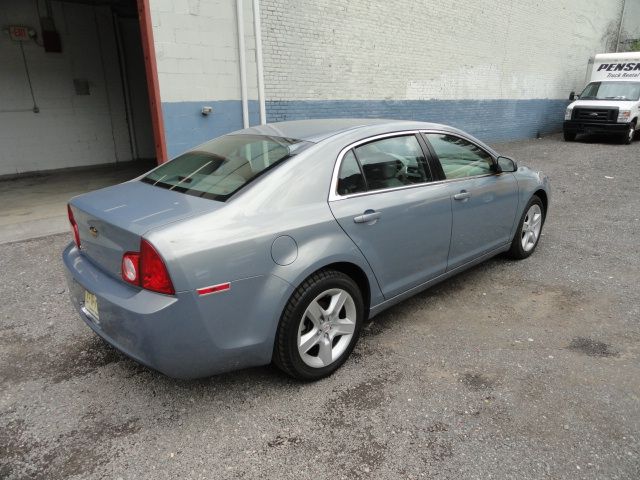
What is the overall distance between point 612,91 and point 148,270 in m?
16.9

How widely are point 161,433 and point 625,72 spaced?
17.6 metres

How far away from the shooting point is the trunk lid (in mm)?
2414

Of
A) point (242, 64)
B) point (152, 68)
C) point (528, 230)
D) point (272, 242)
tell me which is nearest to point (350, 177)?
point (272, 242)

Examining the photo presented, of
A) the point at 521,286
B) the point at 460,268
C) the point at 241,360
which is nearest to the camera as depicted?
the point at 241,360

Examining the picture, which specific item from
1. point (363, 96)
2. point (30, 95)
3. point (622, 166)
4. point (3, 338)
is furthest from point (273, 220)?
point (622, 166)

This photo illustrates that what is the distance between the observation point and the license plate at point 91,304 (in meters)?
2.60

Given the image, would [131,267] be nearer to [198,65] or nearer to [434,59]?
[198,65]

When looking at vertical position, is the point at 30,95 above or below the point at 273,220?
→ above

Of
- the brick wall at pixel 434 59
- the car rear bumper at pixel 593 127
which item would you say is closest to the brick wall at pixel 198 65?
the brick wall at pixel 434 59

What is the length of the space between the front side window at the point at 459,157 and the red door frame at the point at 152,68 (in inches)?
189

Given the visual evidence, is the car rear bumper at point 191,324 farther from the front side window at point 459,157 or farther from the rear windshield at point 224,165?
the front side window at point 459,157

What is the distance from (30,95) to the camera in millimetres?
9484

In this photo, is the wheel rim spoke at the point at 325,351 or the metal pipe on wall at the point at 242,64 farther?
the metal pipe on wall at the point at 242,64

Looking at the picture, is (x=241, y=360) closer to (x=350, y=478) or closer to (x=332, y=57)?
(x=350, y=478)
